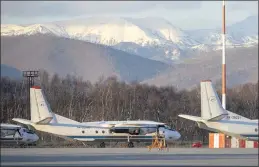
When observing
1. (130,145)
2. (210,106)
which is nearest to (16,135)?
(130,145)

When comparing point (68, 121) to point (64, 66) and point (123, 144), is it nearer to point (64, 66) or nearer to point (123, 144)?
point (123, 144)

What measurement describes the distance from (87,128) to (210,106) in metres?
14.7

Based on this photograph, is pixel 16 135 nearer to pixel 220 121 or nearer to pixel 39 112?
pixel 39 112

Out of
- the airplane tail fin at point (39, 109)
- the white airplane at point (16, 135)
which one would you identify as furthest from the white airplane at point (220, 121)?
the white airplane at point (16, 135)

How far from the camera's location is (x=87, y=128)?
265ft

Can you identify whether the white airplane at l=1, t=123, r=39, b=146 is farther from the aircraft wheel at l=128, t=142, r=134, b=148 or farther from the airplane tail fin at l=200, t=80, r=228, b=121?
the airplane tail fin at l=200, t=80, r=228, b=121

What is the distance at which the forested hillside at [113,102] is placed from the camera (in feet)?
344

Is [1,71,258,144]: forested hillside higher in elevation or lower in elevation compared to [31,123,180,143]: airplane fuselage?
higher

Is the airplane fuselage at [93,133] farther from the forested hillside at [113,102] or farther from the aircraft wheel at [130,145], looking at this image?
the forested hillside at [113,102]

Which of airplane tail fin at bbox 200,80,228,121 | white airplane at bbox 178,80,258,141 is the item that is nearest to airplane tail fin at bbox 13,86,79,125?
white airplane at bbox 178,80,258,141

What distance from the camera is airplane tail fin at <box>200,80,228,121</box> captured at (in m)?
72.8

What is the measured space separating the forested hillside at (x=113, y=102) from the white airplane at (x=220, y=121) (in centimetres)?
2945

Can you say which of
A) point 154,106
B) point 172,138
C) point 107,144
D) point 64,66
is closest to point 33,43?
point 107,144

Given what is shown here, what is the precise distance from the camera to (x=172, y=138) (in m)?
82.2
